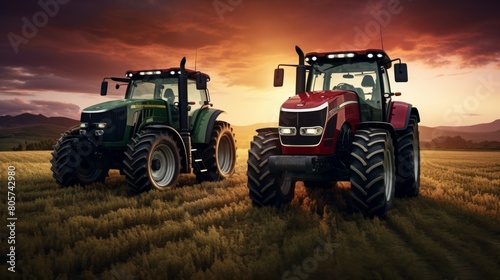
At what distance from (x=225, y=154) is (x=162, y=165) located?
3.27m

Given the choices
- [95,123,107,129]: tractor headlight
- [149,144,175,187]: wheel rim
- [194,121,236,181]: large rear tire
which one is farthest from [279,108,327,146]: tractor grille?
[194,121,236,181]: large rear tire

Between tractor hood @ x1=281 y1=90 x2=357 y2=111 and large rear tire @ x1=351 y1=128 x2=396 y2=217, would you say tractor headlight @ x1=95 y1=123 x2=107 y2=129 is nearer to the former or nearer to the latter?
tractor hood @ x1=281 y1=90 x2=357 y2=111

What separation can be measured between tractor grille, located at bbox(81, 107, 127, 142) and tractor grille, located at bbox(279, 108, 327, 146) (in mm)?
4217

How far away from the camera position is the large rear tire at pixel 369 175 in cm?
692

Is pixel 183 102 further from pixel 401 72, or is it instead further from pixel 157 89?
pixel 401 72

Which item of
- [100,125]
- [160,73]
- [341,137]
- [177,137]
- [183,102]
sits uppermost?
[160,73]

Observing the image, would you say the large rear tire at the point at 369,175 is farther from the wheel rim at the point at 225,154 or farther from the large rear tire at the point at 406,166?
the wheel rim at the point at 225,154

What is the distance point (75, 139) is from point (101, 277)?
251 inches

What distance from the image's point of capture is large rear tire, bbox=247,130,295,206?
25.0 feet

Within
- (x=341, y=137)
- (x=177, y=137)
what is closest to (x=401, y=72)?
(x=341, y=137)

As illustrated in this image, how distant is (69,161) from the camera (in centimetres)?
1041

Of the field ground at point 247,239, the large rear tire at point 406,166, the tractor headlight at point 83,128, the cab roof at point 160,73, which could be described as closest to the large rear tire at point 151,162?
the field ground at point 247,239

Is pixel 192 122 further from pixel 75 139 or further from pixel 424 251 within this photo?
pixel 424 251

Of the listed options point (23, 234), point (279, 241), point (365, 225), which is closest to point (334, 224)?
Result: point (365, 225)
